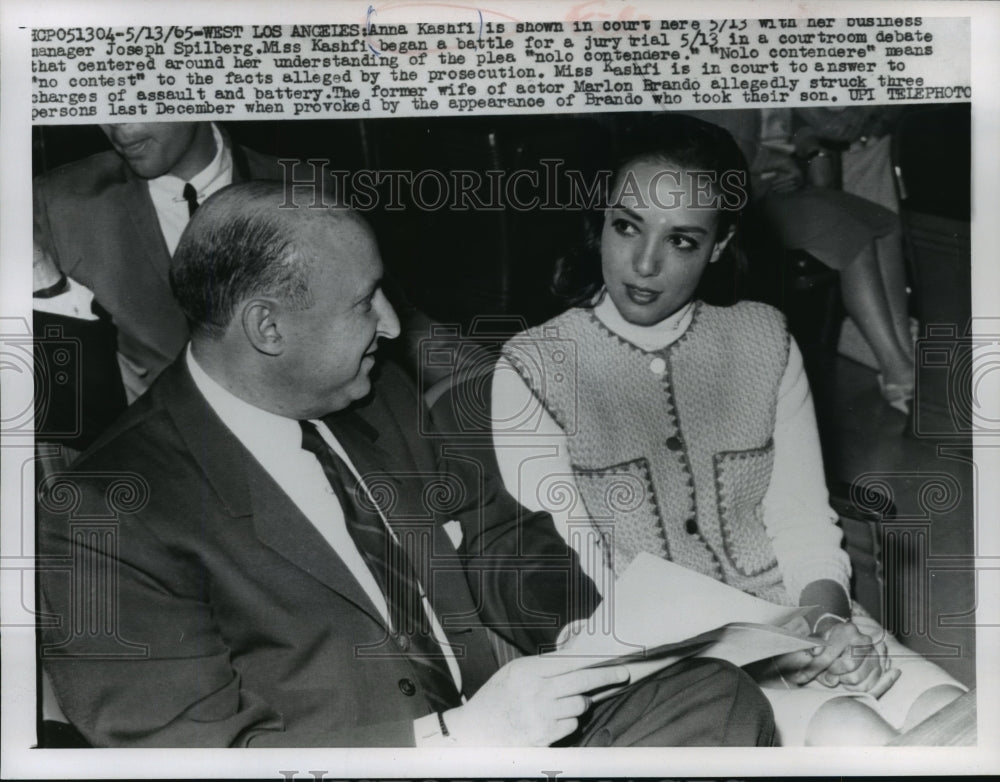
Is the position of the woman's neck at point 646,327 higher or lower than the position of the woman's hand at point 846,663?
higher

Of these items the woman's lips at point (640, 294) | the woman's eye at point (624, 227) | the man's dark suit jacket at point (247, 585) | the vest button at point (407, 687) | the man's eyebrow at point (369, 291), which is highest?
the woman's eye at point (624, 227)

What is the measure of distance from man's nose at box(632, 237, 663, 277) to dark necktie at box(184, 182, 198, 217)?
2.73 feet

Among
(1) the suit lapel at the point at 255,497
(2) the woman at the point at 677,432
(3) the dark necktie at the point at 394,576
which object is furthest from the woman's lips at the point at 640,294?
(1) the suit lapel at the point at 255,497

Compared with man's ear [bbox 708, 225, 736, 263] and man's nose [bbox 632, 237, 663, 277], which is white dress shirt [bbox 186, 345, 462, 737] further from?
man's ear [bbox 708, 225, 736, 263]

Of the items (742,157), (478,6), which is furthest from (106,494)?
(742,157)

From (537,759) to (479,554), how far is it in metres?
0.40

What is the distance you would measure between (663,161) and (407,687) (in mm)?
1087

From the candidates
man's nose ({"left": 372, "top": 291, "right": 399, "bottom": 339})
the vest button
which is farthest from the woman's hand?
man's nose ({"left": 372, "top": 291, "right": 399, "bottom": 339})

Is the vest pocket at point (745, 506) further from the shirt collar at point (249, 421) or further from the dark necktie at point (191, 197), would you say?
the dark necktie at point (191, 197)

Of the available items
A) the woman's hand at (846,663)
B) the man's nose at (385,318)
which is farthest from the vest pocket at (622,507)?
the man's nose at (385,318)

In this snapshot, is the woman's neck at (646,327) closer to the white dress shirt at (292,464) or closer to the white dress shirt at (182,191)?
the white dress shirt at (292,464)

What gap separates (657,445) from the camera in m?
2.00

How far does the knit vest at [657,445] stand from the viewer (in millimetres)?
1997

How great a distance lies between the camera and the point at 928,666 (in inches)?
79.4
